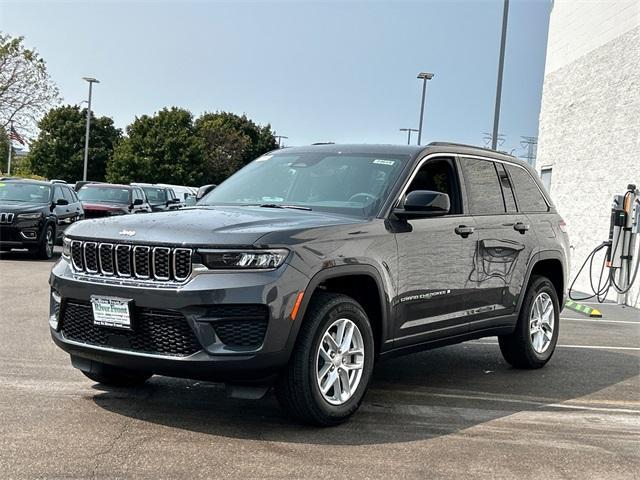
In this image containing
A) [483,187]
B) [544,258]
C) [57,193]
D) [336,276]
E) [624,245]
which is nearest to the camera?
[336,276]

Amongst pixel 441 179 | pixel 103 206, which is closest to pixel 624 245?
pixel 441 179

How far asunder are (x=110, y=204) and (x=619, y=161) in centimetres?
1326

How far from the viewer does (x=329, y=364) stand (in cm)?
484

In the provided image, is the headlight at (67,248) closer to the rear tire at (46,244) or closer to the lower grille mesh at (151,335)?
the lower grille mesh at (151,335)

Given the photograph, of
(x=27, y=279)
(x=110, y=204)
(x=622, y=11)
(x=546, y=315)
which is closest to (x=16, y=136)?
(x=110, y=204)

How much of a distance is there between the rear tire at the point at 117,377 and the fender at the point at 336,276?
1292 millimetres

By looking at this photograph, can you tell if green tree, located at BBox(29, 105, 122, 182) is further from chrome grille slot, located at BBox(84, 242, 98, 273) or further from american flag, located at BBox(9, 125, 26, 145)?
chrome grille slot, located at BBox(84, 242, 98, 273)

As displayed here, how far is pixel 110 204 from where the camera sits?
21.5 m

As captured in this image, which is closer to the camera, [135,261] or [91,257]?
[135,261]

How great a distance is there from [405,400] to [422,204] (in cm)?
148

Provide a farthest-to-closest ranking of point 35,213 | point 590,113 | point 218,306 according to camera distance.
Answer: point 35,213 < point 590,113 < point 218,306

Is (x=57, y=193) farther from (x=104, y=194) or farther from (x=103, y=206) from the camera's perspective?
(x=104, y=194)

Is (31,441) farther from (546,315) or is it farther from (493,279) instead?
(546,315)

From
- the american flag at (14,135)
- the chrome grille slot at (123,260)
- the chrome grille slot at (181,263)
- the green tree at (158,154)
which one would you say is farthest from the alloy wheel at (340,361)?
the green tree at (158,154)
